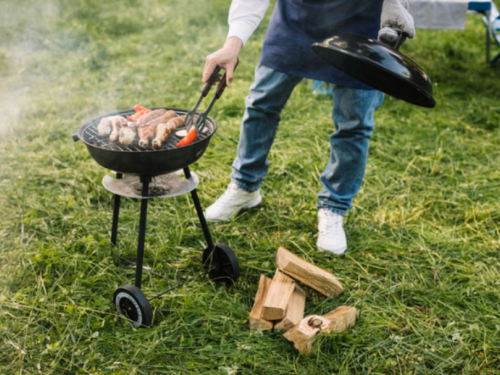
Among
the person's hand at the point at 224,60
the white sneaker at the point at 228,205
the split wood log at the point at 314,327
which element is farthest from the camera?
the white sneaker at the point at 228,205

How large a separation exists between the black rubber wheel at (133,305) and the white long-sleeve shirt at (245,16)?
53.5 inches

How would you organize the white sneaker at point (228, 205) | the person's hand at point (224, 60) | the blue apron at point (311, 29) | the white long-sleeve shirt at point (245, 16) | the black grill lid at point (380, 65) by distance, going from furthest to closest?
the white sneaker at point (228, 205) < the blue apron at point (311, 29) < the white long-sleeve shirt at point (245, 16) < the person's hand at point (224, 60) < the black grill lid at point (380, 65)

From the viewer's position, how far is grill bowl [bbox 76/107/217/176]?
2086mm

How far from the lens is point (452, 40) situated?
7297 mm

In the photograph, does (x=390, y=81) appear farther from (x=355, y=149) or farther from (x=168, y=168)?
(x=168, y=168)

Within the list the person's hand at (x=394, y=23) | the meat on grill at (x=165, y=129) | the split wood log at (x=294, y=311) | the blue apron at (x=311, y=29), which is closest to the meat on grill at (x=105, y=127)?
the meat on grill at (x=165, y=129)

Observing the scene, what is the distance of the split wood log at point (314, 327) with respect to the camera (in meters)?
2.19

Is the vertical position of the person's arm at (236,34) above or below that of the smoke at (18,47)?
above

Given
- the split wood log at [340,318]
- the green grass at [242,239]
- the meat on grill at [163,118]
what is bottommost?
the green grass at [242,239]

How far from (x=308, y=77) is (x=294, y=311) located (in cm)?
130

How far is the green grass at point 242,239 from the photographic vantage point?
7.26ft

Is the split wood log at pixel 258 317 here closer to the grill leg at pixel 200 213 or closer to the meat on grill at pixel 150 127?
the grill leg at pixel 200 213

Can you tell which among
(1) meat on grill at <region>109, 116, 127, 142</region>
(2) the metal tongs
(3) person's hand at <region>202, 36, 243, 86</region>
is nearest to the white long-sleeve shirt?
(3) person's hand at <region>202, 36, 243, 86</region>

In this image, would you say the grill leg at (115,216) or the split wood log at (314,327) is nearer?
the split wood log at (314,327)
